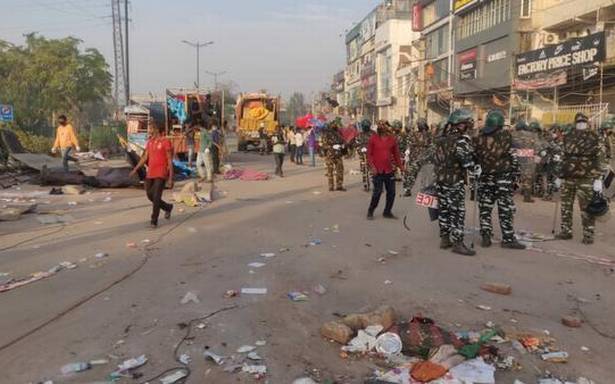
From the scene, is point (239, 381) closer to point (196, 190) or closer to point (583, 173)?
point (583, 173)

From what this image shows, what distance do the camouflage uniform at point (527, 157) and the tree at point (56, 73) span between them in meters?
32.3

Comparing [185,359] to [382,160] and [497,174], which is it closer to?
[497,174]

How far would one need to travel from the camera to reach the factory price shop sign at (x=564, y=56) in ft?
77.3

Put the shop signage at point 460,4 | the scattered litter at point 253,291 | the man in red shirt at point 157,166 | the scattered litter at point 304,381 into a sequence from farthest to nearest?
1. the shop signage at point 460,4
2. the man in red shirt at point 157,166
3. the scattered litter at point 253,291
4. the scattered litter at point 304,381

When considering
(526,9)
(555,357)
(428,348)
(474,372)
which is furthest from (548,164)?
(526,9)

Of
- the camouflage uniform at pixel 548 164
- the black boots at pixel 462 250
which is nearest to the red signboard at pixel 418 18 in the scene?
the camouflage uniform at pixel 548 164

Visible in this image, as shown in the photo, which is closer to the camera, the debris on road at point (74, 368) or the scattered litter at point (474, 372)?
the scattered litter at point (474, 372)

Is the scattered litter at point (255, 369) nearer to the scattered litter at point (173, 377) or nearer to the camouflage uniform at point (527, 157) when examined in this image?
the scattered litter at point (173, 377)

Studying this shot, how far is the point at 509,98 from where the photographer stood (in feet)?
111

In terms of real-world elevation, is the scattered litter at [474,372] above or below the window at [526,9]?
below

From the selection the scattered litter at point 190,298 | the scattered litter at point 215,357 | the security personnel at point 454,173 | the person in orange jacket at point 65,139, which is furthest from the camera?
the person in orange jacket at point 65,139

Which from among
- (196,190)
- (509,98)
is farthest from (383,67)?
(196,190)

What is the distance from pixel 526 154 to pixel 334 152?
421cm

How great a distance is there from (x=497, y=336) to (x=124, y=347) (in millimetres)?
2787
